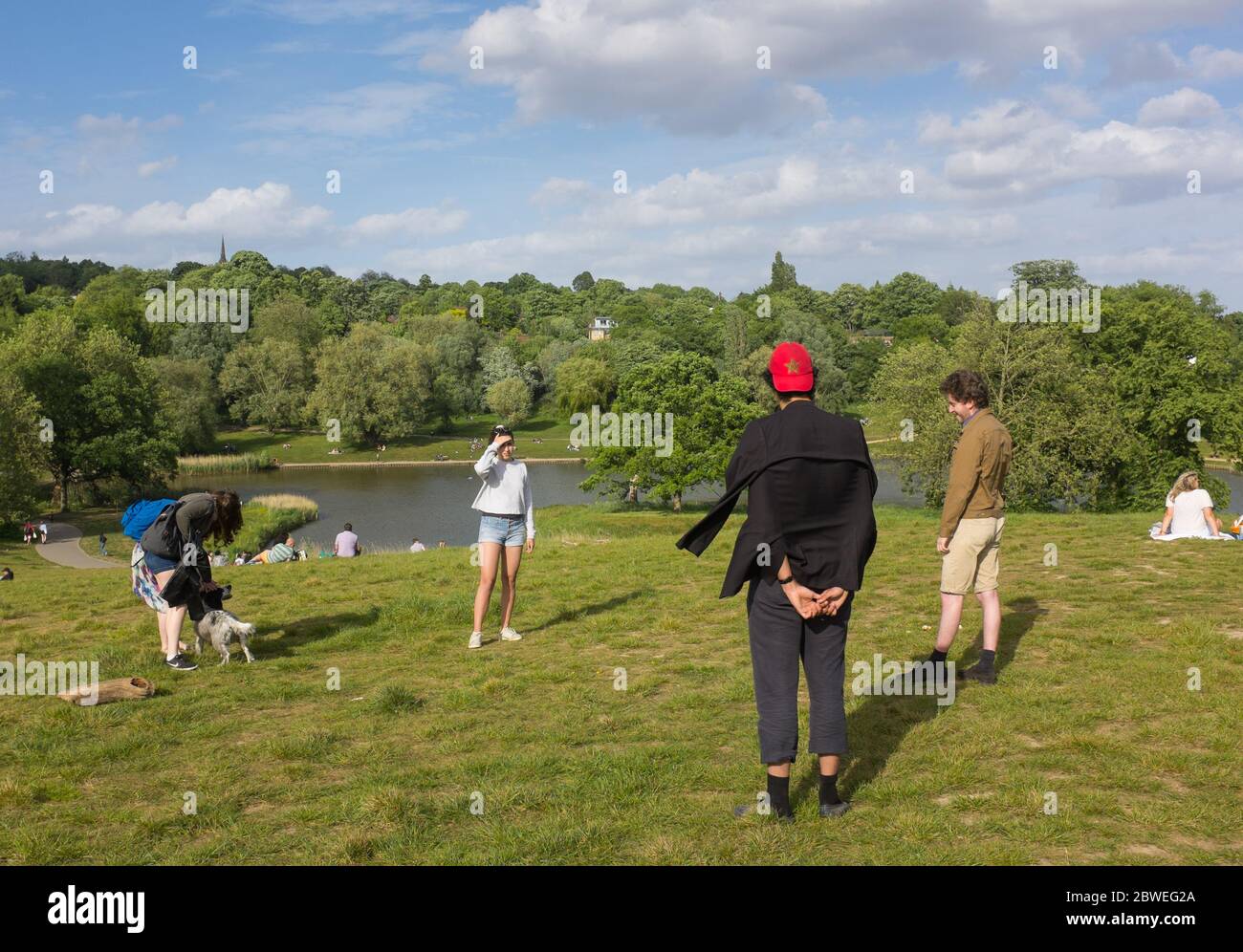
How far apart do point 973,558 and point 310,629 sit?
311 inches

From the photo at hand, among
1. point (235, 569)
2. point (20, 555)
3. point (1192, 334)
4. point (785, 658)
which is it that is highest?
point (1192, 334)

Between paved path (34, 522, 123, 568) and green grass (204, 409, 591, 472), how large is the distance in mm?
→ 30114

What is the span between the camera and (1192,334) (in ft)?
151

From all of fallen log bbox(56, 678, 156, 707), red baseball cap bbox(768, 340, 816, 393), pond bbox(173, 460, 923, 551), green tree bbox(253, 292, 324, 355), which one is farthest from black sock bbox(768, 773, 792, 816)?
green tree bbox(253, 292, 324, 355)

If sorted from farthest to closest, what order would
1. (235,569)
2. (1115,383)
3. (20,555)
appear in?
(1115,383), (20,555), (235,569)

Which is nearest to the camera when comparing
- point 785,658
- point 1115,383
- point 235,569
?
point 785,658

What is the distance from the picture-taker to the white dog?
372 inches

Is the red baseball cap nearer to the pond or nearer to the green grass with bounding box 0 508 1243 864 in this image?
the green grass with bounding box 0 508 1243 864

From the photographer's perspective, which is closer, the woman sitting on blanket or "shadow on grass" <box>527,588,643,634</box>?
"shadow on grass" <box>527,588,643,634</box>

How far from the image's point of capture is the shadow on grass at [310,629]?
1040 centimetres

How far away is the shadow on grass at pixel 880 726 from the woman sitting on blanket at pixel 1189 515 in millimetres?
8484

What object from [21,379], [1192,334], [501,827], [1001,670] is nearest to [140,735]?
[501,827]
